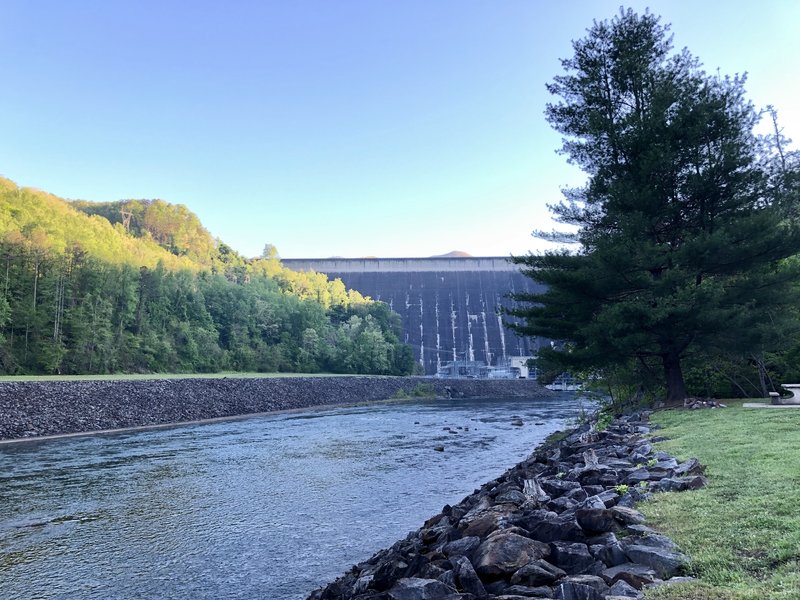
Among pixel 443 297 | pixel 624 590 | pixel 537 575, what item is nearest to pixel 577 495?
pixel 537 575

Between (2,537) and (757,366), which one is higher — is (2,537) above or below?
below

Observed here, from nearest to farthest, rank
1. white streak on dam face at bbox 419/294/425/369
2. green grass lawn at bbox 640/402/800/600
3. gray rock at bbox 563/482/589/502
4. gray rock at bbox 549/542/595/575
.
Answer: green grass lawn at bbox 640/402/800/600
gray rock at bbox 549/542/595/575
gray rock at bbox 563/482/589/502
white streak on dam face at bbox 419/294/425/369

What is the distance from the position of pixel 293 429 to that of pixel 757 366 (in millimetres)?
17508

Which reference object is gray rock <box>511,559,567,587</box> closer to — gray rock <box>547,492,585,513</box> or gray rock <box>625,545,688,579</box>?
gray rock <box>625,545,688,579</box>

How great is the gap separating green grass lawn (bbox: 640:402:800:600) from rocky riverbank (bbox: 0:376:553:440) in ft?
72.6

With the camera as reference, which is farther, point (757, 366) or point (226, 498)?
point (757, 366)

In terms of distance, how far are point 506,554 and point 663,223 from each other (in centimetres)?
1373

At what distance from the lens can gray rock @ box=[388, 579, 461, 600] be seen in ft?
Result: 12.5

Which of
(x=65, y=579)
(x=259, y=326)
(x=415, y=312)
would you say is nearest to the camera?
(x=65, y=579)

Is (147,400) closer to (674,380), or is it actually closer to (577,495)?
(674,380)

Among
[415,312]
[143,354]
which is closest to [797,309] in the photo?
[143,354]

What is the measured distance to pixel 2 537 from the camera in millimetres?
8438

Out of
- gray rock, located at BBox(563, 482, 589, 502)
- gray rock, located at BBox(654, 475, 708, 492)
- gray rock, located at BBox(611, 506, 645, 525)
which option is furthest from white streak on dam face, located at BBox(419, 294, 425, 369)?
gray rock, located at BBox(611, 506, 645, 525)

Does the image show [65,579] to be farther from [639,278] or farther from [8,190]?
[8,190]
